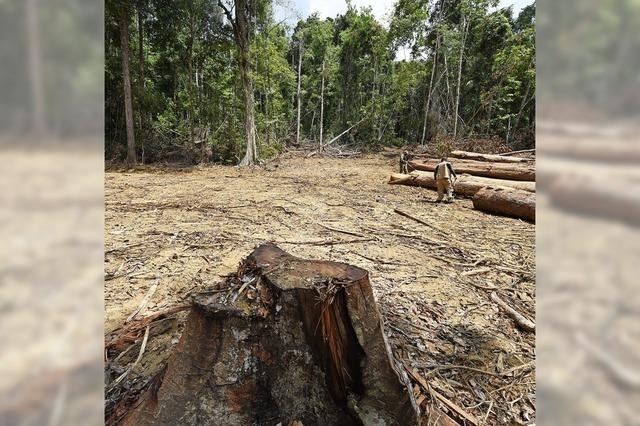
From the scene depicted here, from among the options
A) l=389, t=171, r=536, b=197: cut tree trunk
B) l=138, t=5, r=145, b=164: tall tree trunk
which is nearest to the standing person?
l=389, t=171, r=536, b=197: cut tree trunk

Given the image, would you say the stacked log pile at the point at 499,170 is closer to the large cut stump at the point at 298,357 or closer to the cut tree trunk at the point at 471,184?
the cut tree trunk at the point at 471,184

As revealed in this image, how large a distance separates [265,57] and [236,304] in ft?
54.3

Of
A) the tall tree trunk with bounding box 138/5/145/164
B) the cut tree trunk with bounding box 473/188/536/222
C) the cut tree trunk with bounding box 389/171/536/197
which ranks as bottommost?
the cut tree trunk with bounding box 473/188/536/222

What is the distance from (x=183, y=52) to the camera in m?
16.1

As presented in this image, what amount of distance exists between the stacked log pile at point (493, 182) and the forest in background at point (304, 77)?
7441 mm

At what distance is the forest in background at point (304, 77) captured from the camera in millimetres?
14828

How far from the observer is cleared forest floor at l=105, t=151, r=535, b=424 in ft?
7.10

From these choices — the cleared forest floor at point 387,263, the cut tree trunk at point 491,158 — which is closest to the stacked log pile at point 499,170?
the cut tree trunk at point 491,158

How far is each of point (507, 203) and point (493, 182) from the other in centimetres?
224
